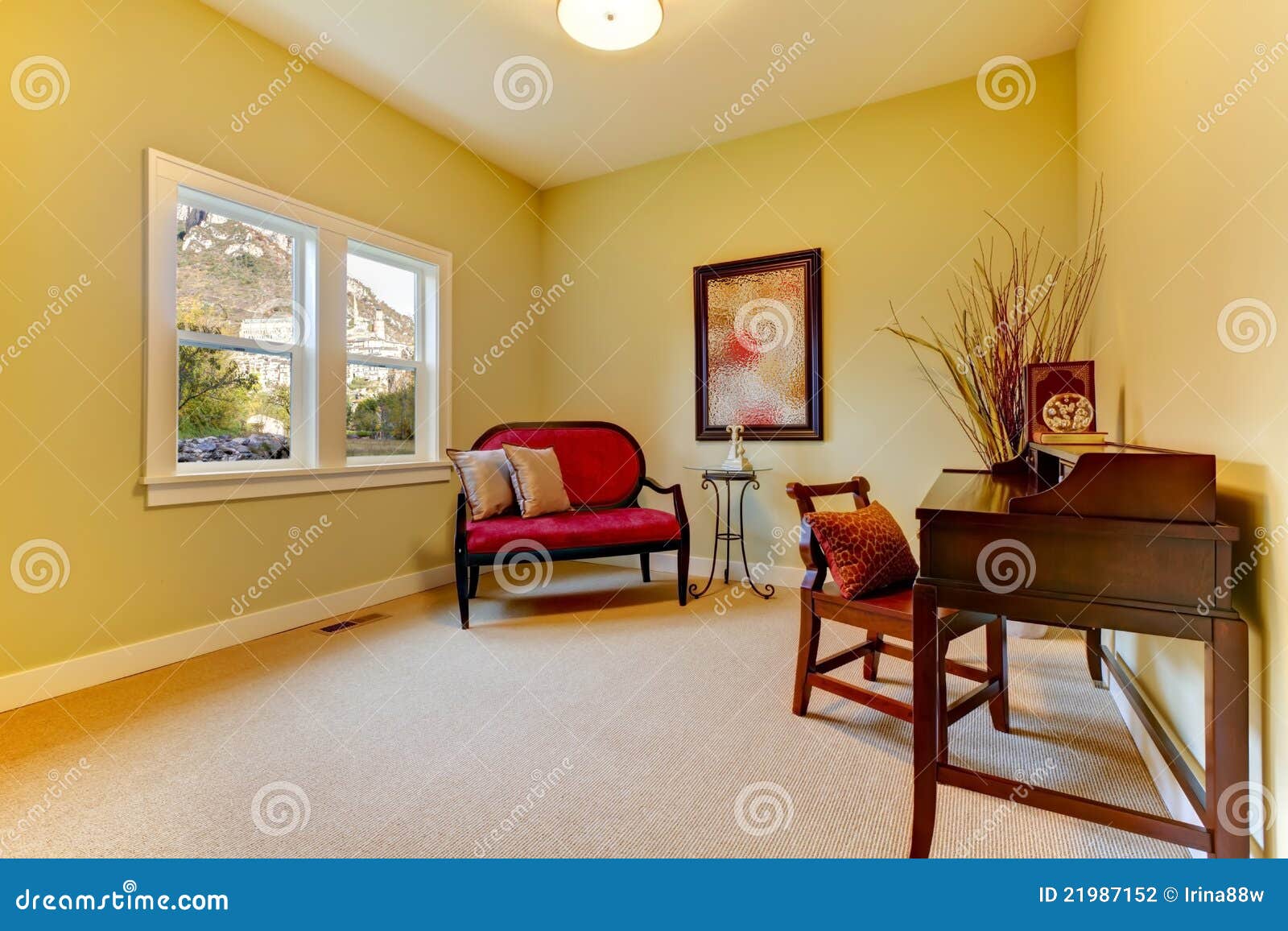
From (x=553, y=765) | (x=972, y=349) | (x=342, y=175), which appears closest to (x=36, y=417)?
(x=342, y=175)

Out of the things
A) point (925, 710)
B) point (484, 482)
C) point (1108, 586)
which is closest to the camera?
point (1108, 586)

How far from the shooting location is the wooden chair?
5.52 ft

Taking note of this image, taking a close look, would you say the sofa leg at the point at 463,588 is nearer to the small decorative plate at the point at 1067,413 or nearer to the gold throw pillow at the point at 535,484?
the gold throw pillow at the point at 535,484

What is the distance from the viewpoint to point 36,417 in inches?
86.4

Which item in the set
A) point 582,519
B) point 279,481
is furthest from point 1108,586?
point 279,481

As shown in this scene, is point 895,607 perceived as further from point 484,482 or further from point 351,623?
point 351,623

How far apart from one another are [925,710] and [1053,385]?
1.37 metres

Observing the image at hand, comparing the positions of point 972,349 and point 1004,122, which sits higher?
point 1004,122

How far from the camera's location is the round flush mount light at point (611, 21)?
250 centimetres

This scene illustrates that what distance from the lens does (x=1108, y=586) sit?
1201 mm

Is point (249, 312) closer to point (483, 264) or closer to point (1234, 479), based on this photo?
point (483, 264)

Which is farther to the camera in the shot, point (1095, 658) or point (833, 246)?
point (833, 246)

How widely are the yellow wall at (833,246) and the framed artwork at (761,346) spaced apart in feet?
0.26

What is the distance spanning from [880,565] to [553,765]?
1.20 metres
